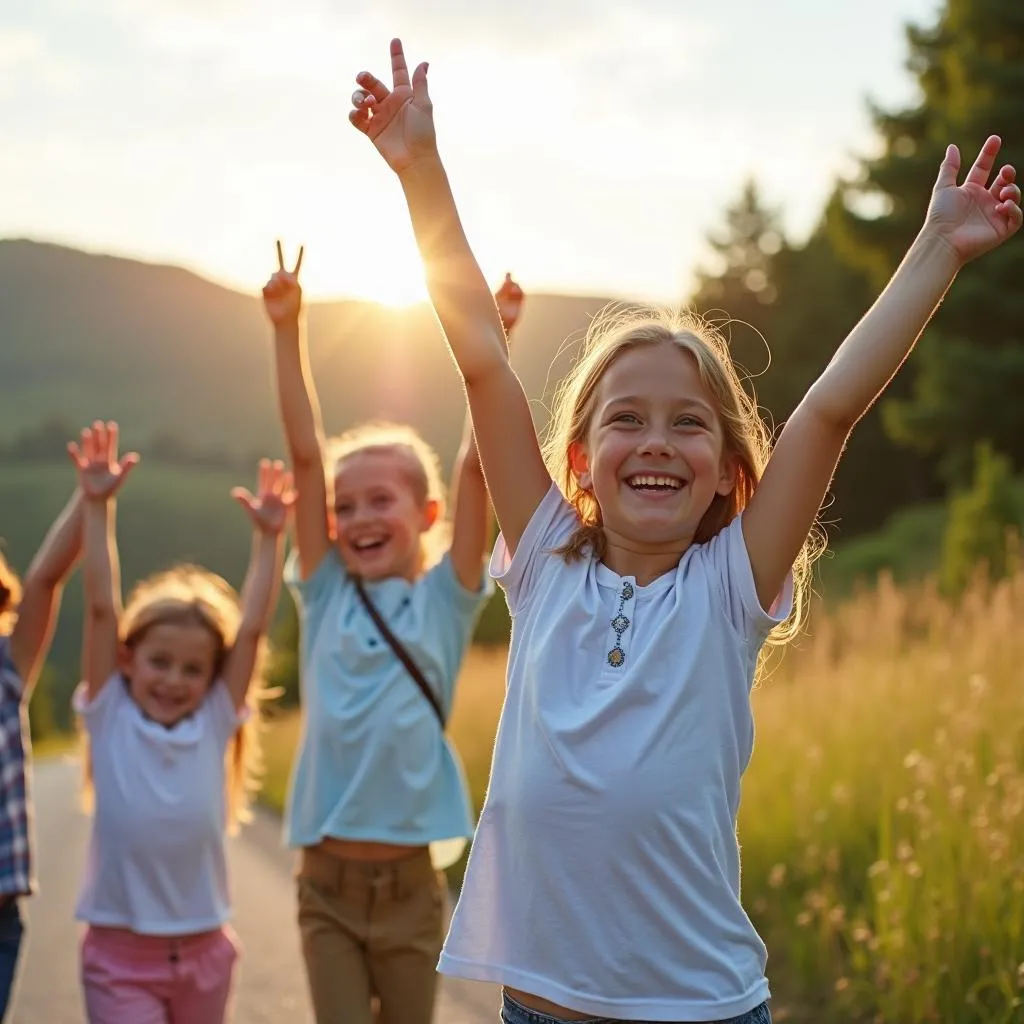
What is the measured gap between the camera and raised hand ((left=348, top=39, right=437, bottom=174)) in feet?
9.42

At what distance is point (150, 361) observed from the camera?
80.6 metres

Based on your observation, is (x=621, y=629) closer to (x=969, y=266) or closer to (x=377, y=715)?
(x=377, y=715)

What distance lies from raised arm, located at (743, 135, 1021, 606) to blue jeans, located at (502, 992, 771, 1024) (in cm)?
74

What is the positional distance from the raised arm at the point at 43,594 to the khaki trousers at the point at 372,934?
1.08 m

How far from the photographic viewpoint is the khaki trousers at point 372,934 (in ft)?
13.5

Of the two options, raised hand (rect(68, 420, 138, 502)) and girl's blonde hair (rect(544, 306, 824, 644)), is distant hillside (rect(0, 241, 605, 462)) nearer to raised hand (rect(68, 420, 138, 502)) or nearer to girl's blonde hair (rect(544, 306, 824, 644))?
raised hand (rect(68, 420, 138, 502))

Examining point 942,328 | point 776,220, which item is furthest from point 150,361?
point 942,328

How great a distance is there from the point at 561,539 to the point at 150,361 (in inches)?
3178

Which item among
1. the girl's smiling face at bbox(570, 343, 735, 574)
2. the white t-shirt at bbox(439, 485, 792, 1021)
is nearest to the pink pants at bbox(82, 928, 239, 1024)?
the white t-shirt at bbox(439, 485, 792, 1021)

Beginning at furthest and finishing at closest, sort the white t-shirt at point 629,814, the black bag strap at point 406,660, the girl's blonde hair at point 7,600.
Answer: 1. the girl's blonde hair at point 7,600
2. the black bag strap at point 406,660
3. the white t-shirt at point 629,814

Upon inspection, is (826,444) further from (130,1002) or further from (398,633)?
(130,1002)

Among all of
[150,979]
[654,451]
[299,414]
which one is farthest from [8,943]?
[654,451]

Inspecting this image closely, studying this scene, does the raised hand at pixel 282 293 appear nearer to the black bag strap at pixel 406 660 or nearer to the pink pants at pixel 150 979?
the black bag strap at pixel 406 660

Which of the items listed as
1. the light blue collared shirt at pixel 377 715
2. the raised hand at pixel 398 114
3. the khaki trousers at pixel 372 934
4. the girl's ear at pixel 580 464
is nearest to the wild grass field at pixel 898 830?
the khaki trousers at pixel 372 934
